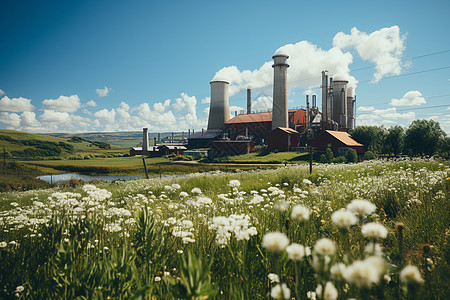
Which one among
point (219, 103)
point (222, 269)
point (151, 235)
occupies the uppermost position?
point (219, 103)

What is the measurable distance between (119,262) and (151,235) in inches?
25.9

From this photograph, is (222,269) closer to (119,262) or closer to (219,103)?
(119,262)

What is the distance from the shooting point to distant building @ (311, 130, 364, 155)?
40875mm

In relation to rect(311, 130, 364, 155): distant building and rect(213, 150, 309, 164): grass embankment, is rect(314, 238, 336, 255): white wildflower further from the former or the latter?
rect(311, 130, 364, 155): distant building

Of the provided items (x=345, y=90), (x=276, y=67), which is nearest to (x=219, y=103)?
(x=276, y=67)

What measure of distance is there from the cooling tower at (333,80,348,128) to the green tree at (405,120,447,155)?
38.5 feet

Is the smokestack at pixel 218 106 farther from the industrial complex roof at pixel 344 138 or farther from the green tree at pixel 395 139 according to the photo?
the green tree at pixel 395 139

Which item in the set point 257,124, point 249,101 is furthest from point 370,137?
point 249,101

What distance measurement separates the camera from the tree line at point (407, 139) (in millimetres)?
41219

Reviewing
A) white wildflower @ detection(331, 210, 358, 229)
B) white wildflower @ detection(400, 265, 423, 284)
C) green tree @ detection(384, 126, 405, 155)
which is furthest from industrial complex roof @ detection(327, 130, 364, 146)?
white wildflower @ detection(400, 265, 423, 284)

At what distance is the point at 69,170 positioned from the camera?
42344mm

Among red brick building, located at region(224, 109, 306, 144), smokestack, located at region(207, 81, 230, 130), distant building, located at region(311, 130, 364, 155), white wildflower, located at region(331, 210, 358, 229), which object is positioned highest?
smokestack, located at region(207, 81, 230, 130)

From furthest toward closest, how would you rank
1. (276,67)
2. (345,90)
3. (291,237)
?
(345,90)
(276,67)
(291,237)

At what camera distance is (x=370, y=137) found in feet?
146
